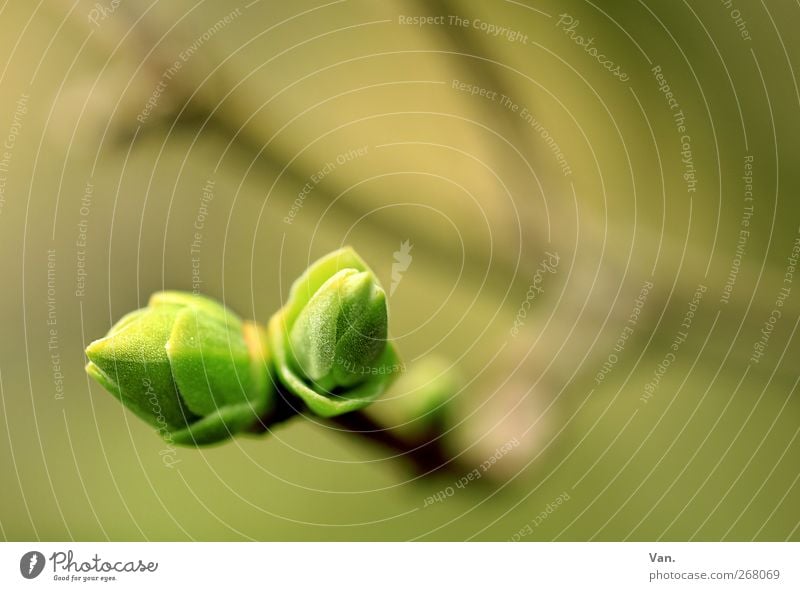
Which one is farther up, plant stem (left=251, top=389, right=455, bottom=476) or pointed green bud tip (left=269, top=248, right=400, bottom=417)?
pointed green bud tip (left=269, top=248, right=400, bottom=417)

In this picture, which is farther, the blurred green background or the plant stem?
the blurred green background

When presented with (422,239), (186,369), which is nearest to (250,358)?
(186,369)

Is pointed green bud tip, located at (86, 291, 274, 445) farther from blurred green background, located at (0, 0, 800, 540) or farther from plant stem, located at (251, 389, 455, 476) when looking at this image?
blurred green background, located at (0, 0, 800, 540)

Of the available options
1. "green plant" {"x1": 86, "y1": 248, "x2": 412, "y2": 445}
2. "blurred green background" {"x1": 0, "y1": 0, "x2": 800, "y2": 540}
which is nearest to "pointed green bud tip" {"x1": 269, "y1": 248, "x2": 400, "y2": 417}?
"green plant" {"x1": 86, "y1": 248, "x2": 412, "y2": 445}

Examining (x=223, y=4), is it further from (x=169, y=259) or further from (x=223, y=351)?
(x=223, y=351)
